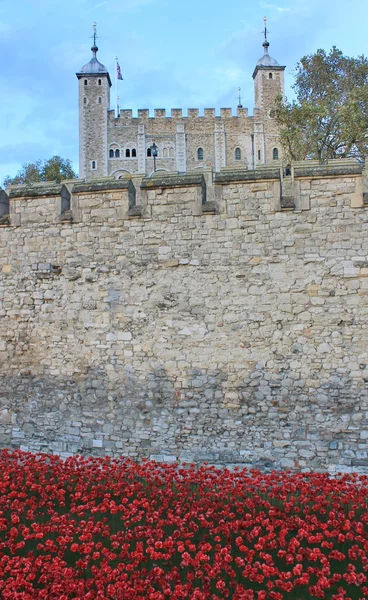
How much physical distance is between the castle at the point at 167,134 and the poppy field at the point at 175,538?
5347 centimetres

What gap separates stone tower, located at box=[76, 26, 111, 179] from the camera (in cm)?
5650

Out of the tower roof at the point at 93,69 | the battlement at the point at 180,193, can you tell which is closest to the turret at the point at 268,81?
the tower roof at the point at 93,69

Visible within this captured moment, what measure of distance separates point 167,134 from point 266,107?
12780mm

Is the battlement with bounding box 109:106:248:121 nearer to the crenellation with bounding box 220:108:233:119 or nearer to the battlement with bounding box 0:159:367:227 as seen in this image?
the crenellation with bounding box 220:108:233:119

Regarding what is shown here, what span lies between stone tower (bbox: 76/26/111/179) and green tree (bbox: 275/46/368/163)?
34.9 metres

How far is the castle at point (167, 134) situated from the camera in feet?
186

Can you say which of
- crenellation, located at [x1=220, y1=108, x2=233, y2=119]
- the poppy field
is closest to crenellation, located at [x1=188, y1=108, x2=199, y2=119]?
crenellation, located at [x1=220, y1=108, x2=233, y2=119]

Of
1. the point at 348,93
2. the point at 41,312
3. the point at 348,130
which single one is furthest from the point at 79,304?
the point at 348,93

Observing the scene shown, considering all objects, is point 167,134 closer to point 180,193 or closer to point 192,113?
point 192,113

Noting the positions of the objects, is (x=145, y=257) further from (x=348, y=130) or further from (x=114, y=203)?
(x=348, y=130)

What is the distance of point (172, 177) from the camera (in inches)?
289

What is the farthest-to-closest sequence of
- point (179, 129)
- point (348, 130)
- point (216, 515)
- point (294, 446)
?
point (179, 129), point (348, 130), point (294, 446), point (216, 515)

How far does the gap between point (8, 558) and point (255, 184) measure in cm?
572

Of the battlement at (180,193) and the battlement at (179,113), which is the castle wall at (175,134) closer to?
the battlement at (179,113)
